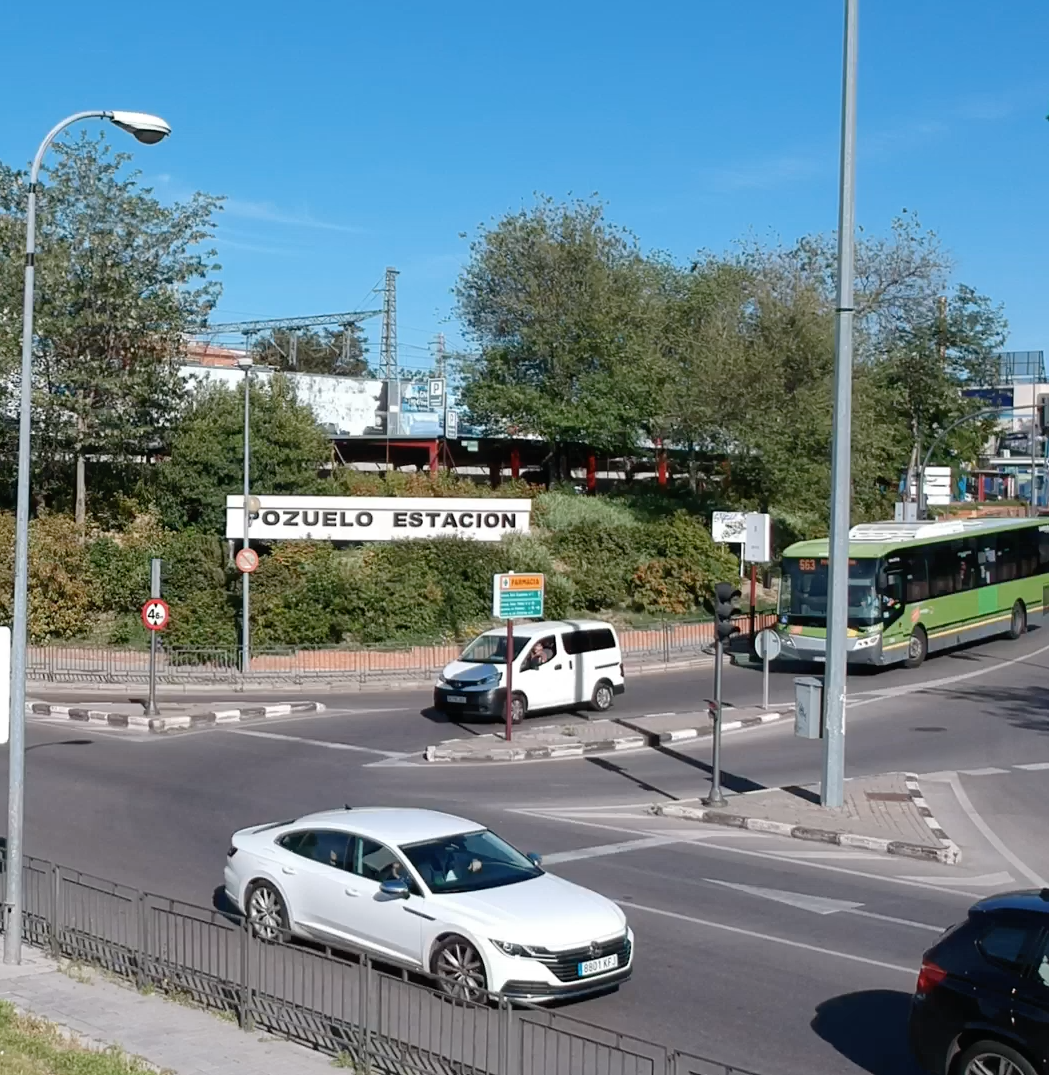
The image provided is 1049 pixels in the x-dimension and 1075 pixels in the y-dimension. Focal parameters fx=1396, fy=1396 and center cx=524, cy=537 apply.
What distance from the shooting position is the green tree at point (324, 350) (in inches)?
3563

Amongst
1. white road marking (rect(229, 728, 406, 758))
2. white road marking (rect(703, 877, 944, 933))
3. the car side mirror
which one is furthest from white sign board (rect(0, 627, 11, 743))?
white road marking (rect(229, 728, 406, 758))

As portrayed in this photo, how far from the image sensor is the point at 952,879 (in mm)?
15828

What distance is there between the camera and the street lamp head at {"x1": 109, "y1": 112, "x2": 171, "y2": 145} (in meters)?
12.0

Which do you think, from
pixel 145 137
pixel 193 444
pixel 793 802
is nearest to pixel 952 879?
pixel 793 802

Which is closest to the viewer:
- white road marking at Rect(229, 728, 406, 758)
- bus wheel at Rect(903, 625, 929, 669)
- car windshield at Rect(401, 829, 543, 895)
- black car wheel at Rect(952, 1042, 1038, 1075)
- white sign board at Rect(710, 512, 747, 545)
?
black car wheel at Rect(952, 1042, 1038, 1075)

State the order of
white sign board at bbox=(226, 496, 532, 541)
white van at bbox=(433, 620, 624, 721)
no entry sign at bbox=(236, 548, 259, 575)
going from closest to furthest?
white van at bbox=(433, 620, 624, 721) < no entry sign at bbox=(236, 548, 259, 575) < white sign board at bbox=(226, 496, 532, 541)

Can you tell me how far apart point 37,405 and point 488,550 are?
43.2ft

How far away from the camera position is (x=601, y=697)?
29.2 metres

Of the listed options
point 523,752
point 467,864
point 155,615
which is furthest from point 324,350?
point 467,864

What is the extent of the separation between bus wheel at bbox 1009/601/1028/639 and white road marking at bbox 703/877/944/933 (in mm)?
26816

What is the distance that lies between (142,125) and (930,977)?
30.2 ft

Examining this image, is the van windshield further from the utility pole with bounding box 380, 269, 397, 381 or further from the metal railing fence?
the utility pole with bounding box 380, 269, 397, 381

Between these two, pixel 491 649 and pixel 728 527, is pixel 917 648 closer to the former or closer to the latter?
pixel 728 527

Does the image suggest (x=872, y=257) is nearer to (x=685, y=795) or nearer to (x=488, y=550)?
(x=488, y=550)
